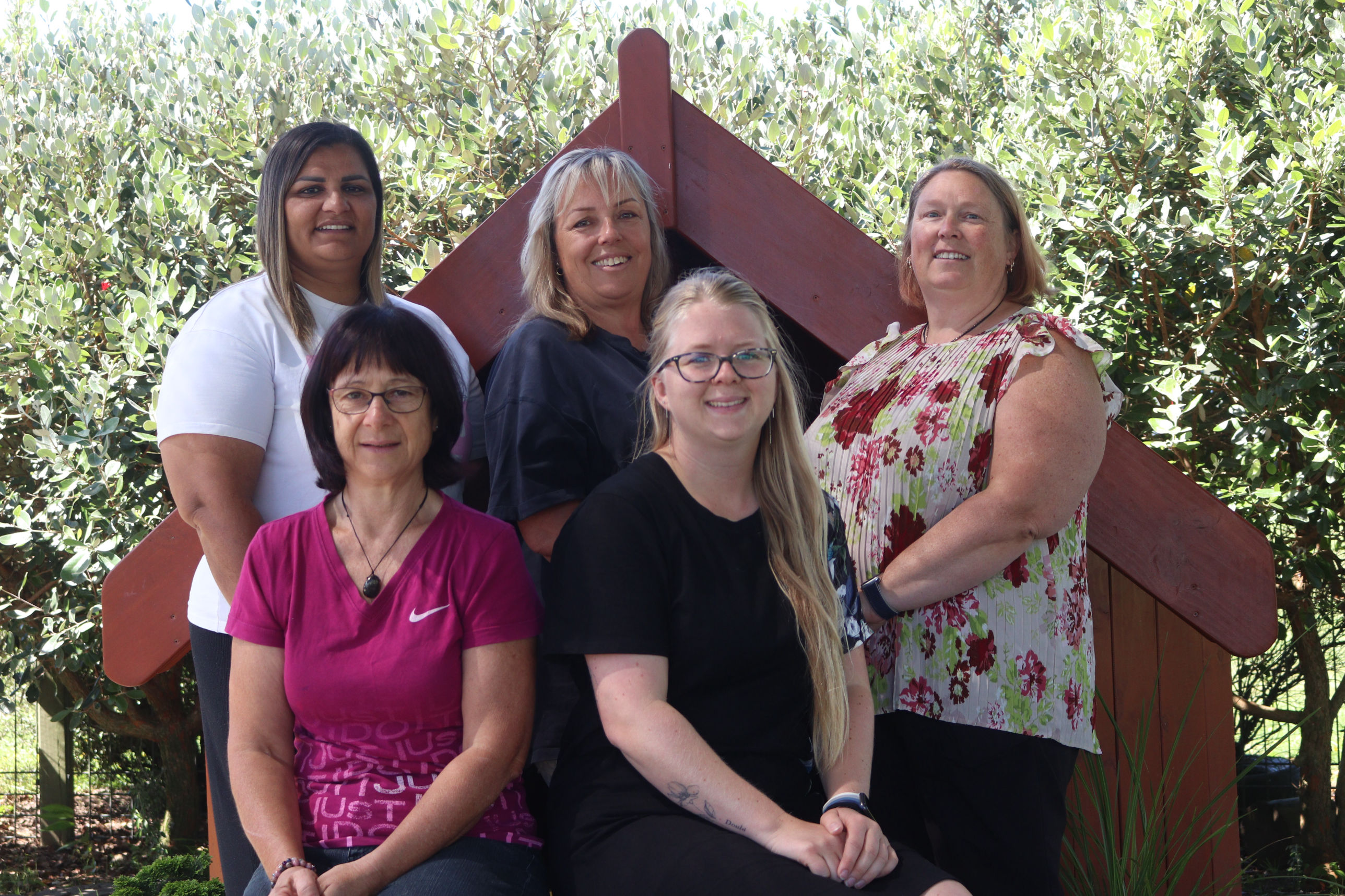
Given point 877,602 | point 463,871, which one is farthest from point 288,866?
point 877,602

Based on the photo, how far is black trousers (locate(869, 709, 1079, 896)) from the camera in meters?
2.17

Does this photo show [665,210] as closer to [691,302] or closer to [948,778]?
[691,302]

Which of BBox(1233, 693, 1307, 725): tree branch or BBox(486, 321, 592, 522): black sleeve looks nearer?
BBox(486, 321, 592, 522): black sleeve

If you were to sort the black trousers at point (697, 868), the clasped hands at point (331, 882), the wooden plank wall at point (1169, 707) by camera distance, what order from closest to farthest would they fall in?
the black trousers at point (697, 868), the clasped hands at point (331, 882), the wooden plank wall at point (1169, 707)

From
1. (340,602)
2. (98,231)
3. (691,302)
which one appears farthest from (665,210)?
(98,231)

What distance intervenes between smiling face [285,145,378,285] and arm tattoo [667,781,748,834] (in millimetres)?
1377

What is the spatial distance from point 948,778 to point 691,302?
3.64 feet

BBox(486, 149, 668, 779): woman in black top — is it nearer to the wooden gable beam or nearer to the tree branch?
the wooden gable beam

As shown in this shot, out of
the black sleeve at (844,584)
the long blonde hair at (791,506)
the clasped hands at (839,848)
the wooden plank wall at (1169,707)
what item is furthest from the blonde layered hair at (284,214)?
the wooden plank wall at (1169,707)

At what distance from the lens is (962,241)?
2.41 metres

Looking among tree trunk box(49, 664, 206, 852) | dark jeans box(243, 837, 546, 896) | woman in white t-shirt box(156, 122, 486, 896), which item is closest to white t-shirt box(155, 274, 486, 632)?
woman in white t-shirt box(156, 122, 486, 896)

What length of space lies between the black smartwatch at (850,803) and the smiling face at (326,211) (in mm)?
1557

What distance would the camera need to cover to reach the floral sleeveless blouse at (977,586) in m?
2.19

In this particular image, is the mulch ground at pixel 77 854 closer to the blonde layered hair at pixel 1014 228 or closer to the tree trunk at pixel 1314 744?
the blonde layered hair at pixel 1014 228
